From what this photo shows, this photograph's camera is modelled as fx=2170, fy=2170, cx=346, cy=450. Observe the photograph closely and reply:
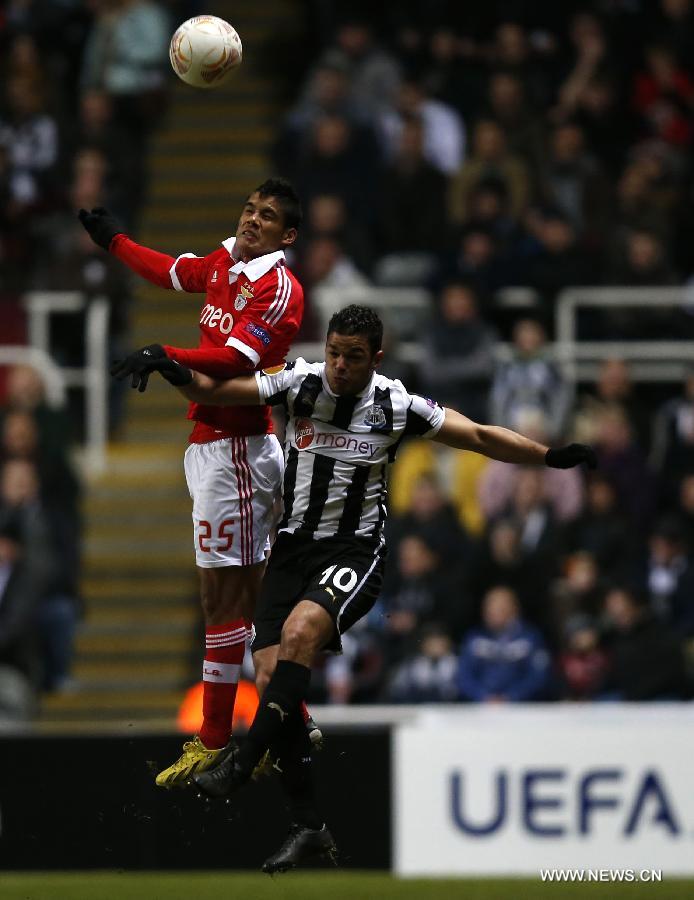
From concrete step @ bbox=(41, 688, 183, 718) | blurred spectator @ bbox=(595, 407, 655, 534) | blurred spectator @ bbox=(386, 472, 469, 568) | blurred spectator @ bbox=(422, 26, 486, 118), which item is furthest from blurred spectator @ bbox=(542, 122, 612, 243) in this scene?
concrete step @ bbox=(41, 688, 183, 718)

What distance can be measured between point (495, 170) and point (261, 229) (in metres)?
7.24

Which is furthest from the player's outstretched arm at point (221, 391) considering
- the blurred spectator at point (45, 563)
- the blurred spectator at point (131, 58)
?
the blurred spectator at point (131, 58)

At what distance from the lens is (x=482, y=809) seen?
519 inches

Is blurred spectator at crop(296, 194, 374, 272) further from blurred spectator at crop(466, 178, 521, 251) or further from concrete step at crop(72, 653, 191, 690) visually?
concrete step at crop(72, 653, 191, 690)

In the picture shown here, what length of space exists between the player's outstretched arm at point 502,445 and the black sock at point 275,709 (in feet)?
4.28

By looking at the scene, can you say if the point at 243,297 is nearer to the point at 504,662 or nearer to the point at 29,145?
the point at 504,662

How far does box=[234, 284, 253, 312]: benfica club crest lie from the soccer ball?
0.98 meters

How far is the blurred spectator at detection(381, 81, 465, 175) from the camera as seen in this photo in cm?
1752

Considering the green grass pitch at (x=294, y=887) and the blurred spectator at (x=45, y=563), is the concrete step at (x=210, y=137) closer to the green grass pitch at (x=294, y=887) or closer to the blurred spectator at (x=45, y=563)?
the blurred spectator at (x=45, y=563)

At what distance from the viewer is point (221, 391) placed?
9695 mm

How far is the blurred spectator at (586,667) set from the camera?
14492 mm

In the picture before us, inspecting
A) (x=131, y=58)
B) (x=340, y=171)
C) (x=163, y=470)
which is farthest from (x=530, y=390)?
(x=131, y=58)

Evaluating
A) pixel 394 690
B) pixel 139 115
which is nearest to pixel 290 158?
pixel 139 115

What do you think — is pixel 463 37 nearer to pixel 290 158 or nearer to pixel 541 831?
pixel 290 158
